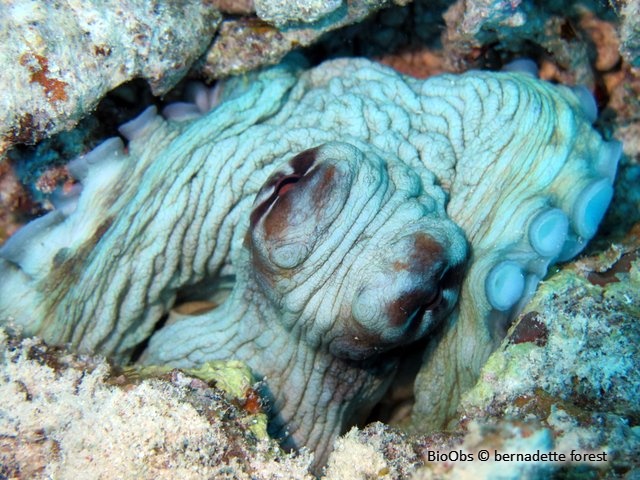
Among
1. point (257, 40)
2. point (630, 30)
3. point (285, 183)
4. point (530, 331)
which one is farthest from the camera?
point (257, 40)

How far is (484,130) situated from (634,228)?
123cm

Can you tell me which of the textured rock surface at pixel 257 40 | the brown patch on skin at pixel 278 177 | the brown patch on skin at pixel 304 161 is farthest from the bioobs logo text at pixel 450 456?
the textured rock surface at pixel 257 40

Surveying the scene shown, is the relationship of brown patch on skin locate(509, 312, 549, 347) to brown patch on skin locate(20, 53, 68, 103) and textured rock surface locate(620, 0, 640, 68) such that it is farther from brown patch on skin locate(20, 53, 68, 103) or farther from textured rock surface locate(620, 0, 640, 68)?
brown patch on skin locate(20, 53, 68, 103)

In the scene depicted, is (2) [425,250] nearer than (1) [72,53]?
Yes

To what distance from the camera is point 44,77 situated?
3193 mm

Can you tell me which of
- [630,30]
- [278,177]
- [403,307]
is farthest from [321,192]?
[630,30]

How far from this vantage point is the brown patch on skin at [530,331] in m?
2.87

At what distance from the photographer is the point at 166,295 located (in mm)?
3967

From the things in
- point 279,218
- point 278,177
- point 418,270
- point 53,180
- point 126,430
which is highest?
point 53,180

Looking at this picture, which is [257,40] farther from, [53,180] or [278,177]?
[53,180]

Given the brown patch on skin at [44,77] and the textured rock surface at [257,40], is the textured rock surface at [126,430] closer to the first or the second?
the brown patch on skin at [44,77]

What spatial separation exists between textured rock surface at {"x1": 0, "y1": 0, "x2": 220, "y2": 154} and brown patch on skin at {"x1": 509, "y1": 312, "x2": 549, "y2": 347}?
113 inches

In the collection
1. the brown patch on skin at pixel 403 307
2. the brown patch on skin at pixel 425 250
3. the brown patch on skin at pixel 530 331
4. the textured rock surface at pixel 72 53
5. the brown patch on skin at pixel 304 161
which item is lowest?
the brown patch on skin at pixel 530 331

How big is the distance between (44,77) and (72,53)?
0.23 meters
